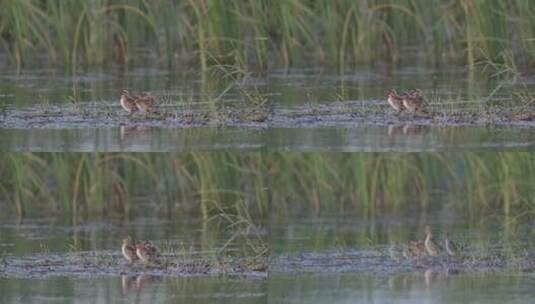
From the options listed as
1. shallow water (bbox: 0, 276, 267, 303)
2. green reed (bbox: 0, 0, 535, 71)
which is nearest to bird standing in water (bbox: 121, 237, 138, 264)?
shallow water (bbox: 0, 276, 267, 303)

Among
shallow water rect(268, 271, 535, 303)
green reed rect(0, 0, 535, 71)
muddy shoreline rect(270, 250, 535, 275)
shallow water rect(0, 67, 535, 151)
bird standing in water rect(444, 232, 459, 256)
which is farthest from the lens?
green reed rect(0, 0, 535, 71)

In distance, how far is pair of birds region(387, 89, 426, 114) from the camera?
10859 mm

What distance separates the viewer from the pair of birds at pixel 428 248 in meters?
11.0

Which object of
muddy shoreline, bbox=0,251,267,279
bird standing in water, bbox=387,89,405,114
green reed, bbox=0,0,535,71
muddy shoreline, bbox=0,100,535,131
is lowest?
muddy shoreline, bbox=0,251,267,279

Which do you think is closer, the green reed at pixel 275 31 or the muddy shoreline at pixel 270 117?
the muddy shoreline at pixel 270 117

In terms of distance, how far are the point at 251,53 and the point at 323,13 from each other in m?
0.50

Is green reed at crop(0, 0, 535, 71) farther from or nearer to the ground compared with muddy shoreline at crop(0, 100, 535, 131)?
farther from the ground

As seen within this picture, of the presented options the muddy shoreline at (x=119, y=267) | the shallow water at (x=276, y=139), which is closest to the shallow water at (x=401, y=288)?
the muddy shoreline at (x=119, y=267)

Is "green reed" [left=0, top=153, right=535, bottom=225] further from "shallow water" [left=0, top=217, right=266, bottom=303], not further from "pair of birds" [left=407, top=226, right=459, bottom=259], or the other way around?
"pair of birds" [left=407, top=226, right=459, bottom=259]

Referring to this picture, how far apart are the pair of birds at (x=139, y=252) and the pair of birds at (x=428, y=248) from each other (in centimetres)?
142

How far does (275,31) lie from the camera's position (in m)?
11.2

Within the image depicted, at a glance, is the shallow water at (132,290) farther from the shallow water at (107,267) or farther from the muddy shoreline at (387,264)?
the muddy shoreline at (387,264)

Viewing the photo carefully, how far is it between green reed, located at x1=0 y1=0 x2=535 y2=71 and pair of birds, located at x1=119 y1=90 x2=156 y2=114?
0.47 meters

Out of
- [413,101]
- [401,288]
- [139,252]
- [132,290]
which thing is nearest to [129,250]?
[139,252]
